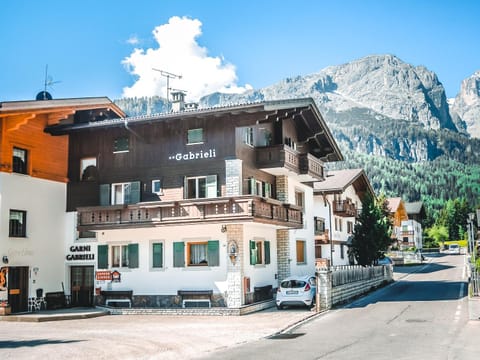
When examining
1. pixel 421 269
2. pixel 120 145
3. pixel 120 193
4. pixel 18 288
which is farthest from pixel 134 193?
pixel 421 269

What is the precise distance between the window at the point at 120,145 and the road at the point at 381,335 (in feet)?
41.4

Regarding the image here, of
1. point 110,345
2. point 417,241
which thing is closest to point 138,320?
point 110,345

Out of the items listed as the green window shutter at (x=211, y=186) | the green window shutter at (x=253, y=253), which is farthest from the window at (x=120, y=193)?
the green window shutter at (x=253, y=253)

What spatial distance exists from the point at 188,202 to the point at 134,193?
4071 millimetres

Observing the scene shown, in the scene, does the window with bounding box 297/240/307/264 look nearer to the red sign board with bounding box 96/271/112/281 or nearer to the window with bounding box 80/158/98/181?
the red sign board with bounding box 96/271/112/281

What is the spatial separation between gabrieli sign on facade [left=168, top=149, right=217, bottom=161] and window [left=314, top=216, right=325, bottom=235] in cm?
1639

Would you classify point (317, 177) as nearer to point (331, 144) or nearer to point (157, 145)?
point (331, 144)

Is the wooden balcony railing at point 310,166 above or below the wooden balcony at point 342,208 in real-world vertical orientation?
above

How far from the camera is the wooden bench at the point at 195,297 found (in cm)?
2423

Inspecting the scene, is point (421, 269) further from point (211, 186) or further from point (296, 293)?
point (211, 186)

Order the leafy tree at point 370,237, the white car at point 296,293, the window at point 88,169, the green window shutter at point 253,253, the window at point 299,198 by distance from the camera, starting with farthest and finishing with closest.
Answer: the leafy tree at point 370,237, the window at point 299,198, the window at point 88,169, the green window shutter at point 253,253, the white car at point 296,293

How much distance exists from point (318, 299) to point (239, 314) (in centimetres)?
326

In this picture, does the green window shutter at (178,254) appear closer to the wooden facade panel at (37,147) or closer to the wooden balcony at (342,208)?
the wooden facade panel at (37,147)

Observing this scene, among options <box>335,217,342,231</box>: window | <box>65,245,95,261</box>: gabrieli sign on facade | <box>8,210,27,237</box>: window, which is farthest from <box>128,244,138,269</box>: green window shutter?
<box>335,217,342,231</box>: window
